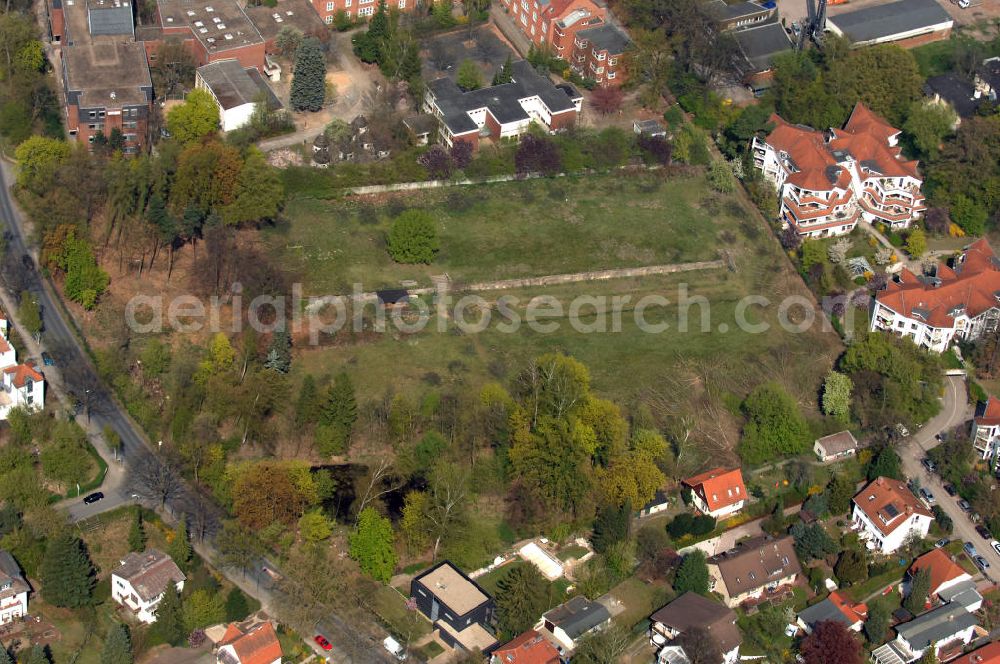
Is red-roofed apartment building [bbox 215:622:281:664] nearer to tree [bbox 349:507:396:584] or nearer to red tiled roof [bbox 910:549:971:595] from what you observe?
tree [bbox 349:507:396:584]

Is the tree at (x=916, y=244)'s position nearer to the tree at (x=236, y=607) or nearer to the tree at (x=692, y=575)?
the tree at (x=692, y=575)

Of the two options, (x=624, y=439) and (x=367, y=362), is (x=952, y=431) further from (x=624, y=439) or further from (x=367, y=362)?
(x=367, y=362)

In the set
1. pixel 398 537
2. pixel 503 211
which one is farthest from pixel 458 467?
pixel 503 211

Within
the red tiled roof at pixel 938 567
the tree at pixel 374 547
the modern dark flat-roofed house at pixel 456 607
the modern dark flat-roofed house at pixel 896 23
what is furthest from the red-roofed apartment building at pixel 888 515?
the modern dark flat-roofed house at pixel 896 23

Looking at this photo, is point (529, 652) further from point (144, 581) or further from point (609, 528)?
point (144, 581)

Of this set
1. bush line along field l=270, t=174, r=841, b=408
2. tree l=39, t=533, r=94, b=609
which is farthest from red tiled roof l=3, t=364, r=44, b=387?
bush line along field l=270, t=174, r=841, b=408
